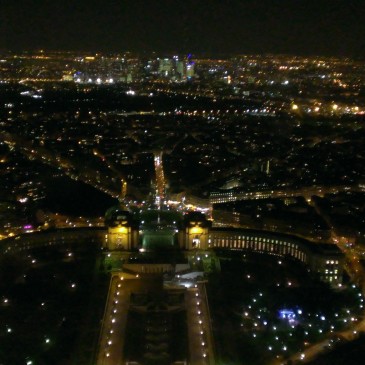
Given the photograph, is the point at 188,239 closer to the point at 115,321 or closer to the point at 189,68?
the point at 115,321

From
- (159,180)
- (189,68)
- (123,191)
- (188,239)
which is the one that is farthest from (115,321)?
(189,68)

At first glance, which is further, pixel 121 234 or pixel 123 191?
pixel 123 191

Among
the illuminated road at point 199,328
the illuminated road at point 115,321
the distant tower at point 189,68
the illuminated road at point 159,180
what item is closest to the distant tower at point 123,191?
the illuminated road at point 159,180

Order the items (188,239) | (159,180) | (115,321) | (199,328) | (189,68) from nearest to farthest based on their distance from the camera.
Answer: (199,328) → (115,321) → (188,239) → (159,180) → (189,68)

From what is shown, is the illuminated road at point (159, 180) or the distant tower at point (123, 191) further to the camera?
the distant tower at point (123, 191)

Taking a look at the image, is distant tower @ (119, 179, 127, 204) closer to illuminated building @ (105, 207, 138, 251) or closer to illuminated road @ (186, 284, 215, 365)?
illuminated building @ (105, 207, 138, 251)

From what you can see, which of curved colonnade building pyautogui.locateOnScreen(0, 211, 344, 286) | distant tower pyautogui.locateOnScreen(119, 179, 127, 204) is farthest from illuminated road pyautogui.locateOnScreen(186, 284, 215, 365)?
distant tower pyautogui.locateOnScreen(119, 179, 127, 204)

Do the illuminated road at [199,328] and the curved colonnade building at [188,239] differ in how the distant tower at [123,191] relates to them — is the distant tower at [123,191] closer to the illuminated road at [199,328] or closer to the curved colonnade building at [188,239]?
the curved colonnade building at [188,239]

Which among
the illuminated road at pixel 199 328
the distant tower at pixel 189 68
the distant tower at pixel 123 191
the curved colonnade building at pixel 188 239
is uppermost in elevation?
the distant tower at pixel 189 68

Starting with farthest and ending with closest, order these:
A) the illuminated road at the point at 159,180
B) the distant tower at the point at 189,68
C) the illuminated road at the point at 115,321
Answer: the distant tower at the point at 189,68 → the illuminated road at the point at 159,180 → the illuminated road at the point at 115,321

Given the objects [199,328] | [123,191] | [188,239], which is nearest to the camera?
[199,328]

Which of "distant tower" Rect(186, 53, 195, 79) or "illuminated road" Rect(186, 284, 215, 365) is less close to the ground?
"distant tower" Rect(186, 53, 195, 79)
